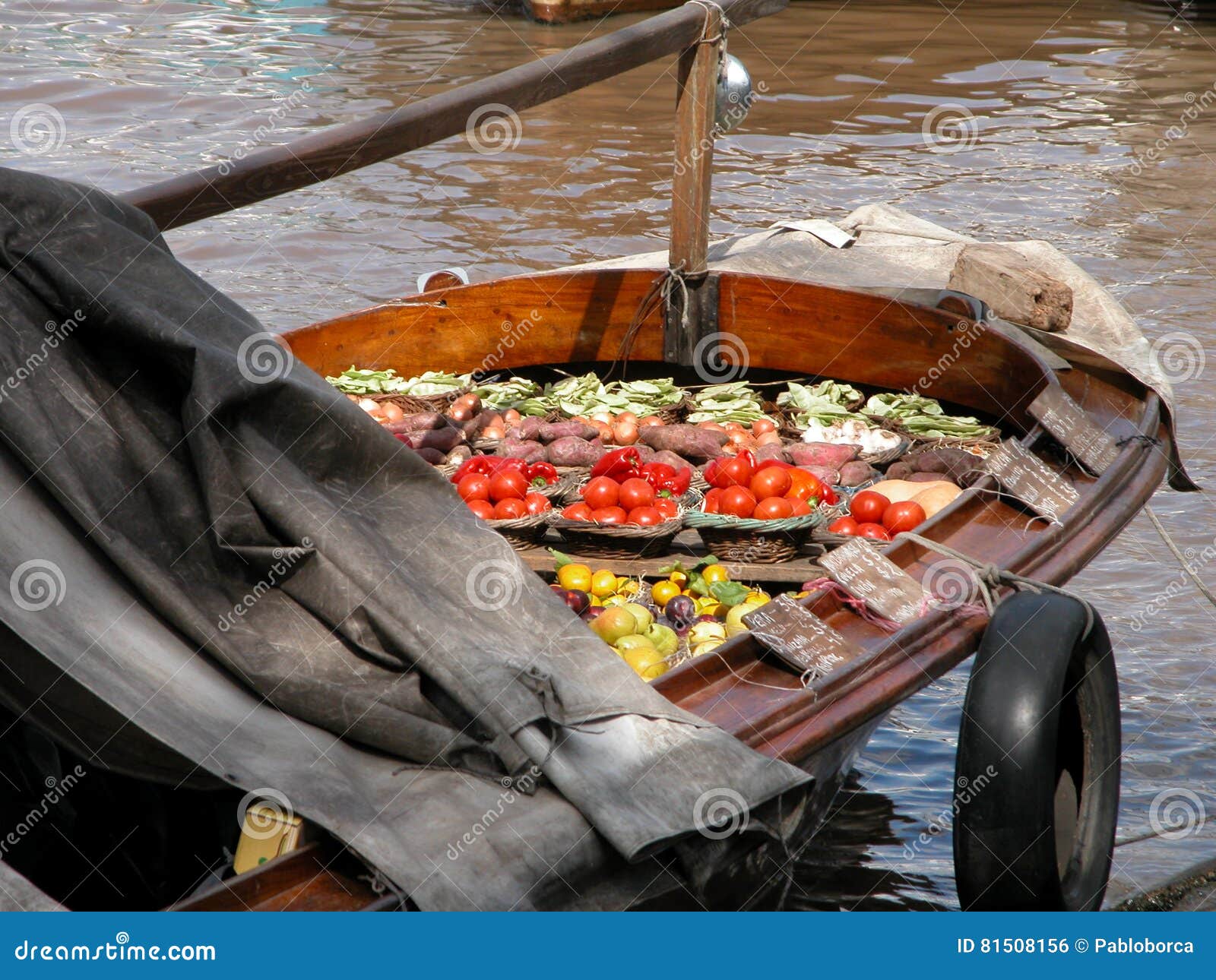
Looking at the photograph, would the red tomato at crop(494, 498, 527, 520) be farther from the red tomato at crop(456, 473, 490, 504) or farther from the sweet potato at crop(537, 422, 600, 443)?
the sweet potato at crop(537, 422, 600, 443)

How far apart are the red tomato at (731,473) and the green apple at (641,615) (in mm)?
665

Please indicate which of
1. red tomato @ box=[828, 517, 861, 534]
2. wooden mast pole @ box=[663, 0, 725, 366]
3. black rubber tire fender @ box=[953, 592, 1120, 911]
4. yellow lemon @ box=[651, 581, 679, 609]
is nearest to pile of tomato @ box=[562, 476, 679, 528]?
yellow lemon @ box=[651, 581, 679, 609]

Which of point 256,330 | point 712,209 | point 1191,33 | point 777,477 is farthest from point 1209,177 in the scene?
point 256,330

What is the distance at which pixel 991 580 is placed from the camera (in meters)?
3.72

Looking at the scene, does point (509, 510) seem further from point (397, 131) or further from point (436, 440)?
point (397, 131)

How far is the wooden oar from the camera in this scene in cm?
376

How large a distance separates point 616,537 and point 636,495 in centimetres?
17

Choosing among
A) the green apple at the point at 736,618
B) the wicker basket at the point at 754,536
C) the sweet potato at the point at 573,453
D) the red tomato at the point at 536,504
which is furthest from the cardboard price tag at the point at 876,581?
the sweet potato at the point at 573,453

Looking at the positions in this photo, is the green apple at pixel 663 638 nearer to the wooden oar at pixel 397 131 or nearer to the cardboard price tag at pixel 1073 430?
the cardboard price tag at pixel 1073 430

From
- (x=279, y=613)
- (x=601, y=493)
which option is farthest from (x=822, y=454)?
(x=279, y=613)

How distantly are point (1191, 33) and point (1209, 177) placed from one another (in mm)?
5592

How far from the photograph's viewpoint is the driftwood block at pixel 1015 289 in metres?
5.02

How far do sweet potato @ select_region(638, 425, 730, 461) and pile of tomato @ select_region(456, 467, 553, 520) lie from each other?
729mm

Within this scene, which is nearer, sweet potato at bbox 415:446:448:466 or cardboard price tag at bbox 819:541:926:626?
cardboard price tag at bbox 819:541:926:626
